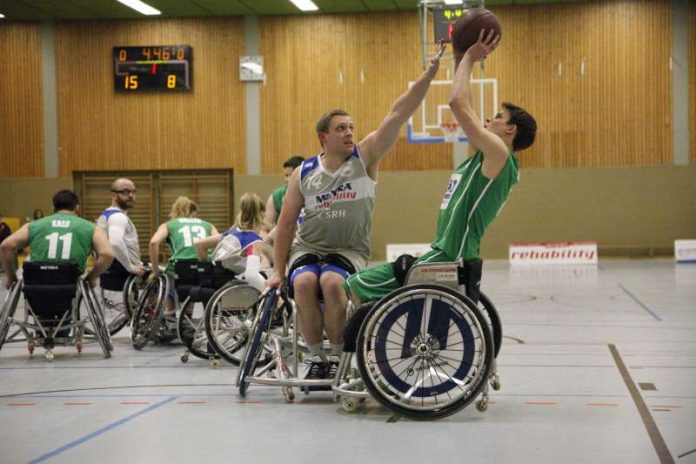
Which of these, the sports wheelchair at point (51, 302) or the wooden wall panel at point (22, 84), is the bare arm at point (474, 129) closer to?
the sports wheelchair at point (51, 302)

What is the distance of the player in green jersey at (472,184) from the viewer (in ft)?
12.0

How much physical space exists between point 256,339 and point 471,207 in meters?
1.21

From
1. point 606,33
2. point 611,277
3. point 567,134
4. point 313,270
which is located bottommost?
point 611,277

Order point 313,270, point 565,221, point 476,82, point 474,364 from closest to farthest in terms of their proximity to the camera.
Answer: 1. point 474,364
2. point 313,270
3. point 476,82
4. point 565,221

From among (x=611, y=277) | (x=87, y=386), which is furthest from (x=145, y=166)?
(x=87, y=386)

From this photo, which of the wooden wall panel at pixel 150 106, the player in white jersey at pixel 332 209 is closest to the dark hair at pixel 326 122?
the player in white jersey at pixel 332 209

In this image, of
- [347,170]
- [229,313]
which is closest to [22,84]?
[229,313]

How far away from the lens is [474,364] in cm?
369

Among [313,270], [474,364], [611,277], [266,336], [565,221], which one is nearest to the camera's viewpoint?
[474,364]

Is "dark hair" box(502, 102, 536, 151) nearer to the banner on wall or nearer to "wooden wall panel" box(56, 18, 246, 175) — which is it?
the banner on wall

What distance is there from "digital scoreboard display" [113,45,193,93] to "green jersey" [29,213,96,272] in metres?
13.0

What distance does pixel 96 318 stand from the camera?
19.6ft

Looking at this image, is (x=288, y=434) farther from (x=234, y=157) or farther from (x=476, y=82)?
(x=234, y=157)

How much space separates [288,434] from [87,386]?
5.87ft
